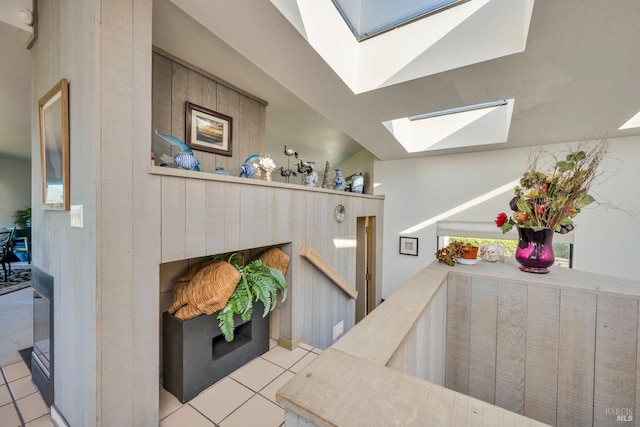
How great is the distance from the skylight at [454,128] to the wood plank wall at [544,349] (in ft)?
6.08

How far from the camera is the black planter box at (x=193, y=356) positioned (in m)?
1.33

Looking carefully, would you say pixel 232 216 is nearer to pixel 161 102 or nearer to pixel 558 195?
pixel 161 102

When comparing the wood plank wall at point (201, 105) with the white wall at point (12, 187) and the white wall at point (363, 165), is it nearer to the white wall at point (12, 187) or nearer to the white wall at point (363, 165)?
the white wall at point (363, 165)

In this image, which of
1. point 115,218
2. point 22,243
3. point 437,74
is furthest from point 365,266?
point 22,243

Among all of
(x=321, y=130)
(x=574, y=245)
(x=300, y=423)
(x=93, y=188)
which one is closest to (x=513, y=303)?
(x=300, y=423)

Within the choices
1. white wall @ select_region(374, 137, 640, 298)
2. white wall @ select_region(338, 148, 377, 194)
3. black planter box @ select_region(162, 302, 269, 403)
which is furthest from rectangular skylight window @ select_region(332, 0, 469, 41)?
white wall @ select_region(338, 148, 377, 194)

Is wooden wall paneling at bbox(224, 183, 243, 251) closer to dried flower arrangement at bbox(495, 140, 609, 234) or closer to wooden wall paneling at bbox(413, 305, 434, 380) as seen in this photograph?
wooden wall paneling at bbox(413, 305, 434, 380)

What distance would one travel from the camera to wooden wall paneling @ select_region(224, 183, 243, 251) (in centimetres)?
144

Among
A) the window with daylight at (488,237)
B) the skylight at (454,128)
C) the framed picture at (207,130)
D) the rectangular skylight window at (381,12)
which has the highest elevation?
the rectangular skylight window at (381,12)

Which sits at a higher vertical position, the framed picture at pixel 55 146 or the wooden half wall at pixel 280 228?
the framed picture at pixel 55 146

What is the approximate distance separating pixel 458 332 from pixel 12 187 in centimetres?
902

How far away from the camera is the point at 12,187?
5422mm

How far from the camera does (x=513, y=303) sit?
1.31 meters

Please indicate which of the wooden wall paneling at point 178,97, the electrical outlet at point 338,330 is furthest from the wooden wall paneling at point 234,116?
the electrical outlet at point 338,330
